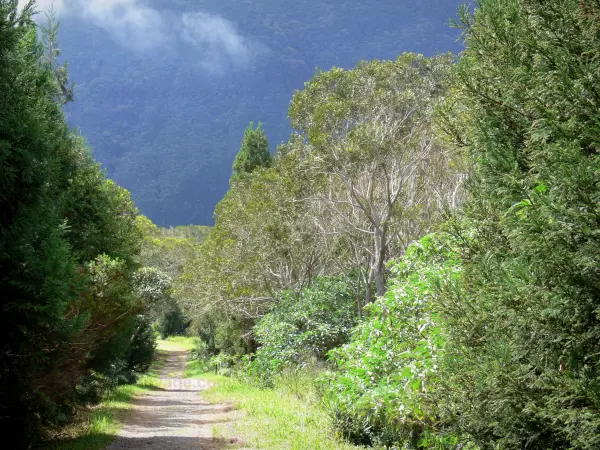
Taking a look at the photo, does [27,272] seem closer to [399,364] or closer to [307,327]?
[399,364]

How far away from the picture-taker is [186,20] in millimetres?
186250

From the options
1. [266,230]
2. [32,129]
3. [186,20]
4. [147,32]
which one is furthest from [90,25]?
[32,129]

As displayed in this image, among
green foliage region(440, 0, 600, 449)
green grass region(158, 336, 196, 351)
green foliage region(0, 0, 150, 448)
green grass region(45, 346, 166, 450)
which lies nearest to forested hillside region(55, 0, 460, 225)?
green grass region(158, 336, 196, 351)

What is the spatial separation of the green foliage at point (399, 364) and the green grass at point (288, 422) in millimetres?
502

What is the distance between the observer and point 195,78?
17600 centimetres

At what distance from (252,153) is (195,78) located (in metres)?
153

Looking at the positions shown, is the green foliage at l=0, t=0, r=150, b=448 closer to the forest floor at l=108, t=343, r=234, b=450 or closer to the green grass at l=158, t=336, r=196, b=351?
the forest floor at l=108, t=343, r=234, b=450

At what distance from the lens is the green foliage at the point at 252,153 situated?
108ft

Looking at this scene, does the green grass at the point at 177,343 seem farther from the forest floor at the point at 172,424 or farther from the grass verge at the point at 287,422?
the grass verge at the point at 287,422

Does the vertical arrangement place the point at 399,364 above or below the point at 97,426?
above

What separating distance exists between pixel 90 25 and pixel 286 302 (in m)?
179

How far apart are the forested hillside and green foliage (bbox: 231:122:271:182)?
11526 cm

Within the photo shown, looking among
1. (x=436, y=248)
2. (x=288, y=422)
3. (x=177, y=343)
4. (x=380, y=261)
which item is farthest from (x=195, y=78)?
(x=436, y=248)

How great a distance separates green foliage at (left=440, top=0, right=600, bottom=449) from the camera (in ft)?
11.0
